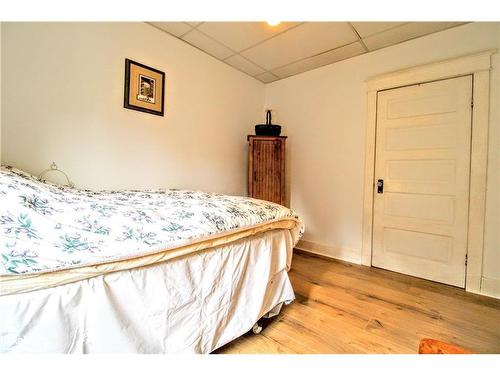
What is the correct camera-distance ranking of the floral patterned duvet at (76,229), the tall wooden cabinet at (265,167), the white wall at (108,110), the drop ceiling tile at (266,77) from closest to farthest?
1. the floral patterned duvet at (76,229)
2. the white wall at (108,110)
3. the tall wooden cabinet at (265,167)
4. the drop ceiling tile at (266,77)

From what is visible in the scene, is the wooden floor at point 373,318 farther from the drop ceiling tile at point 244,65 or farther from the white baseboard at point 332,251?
the drop ceiling tile at point 244,65

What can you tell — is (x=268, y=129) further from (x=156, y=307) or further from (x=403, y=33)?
(x=156, y=307)

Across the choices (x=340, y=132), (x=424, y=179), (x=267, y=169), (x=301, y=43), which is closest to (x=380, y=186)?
(x=424, y=179)

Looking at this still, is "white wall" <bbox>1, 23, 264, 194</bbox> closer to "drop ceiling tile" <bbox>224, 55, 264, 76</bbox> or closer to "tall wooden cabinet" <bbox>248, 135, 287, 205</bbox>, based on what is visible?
"drop ceiling tile" <bbox>224, 55, 264, 76</bbox>

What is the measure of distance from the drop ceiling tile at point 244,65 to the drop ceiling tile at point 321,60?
9.5 inches

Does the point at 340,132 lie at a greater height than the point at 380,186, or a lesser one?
greater

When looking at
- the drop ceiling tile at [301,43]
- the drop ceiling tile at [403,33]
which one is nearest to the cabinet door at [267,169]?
the drop ceiling tile at [301,43]

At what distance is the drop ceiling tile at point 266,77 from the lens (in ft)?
9.72

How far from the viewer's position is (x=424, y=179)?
6.93 ft

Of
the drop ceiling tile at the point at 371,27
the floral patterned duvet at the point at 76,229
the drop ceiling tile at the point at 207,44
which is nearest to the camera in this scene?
the floral patterned duvet at the point at 76,229

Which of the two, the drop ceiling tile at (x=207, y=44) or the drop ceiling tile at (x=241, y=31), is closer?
the drop ceiling tile at (x=241, y=31)

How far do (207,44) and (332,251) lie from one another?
2792 millimetres

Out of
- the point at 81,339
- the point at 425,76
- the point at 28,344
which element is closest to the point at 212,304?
the point at 81,339

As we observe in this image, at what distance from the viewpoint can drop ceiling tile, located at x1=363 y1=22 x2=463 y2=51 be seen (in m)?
1.94
